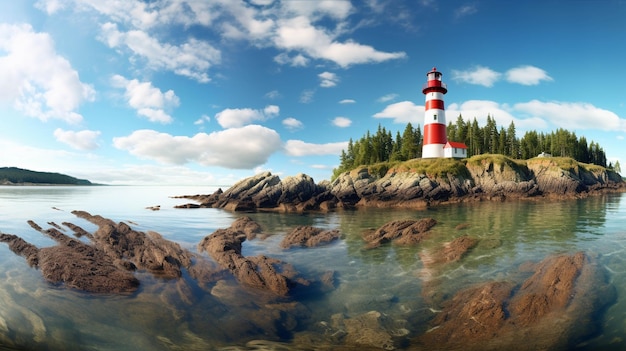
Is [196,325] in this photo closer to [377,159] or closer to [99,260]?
[99,260]

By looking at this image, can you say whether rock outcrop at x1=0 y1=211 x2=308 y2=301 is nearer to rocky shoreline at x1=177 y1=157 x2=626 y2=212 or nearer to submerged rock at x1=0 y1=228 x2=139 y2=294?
submerged rock at x1=0 y1=228 x2=139 y2=294

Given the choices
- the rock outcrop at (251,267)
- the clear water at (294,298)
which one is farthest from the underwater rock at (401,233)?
the rock outcrop at (251,267)

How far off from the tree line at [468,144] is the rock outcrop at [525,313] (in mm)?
77371

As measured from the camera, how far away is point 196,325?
33.1 feet

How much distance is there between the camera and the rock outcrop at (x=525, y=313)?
8.97 metres

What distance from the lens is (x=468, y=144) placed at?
3529 inches

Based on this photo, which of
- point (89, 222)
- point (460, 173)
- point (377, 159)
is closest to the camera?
point (89, 222)

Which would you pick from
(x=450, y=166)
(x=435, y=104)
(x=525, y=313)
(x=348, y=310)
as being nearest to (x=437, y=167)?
(x=450, y=166)

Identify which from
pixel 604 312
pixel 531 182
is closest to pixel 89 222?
pixel 604 312

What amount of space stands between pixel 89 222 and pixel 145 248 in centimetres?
1586

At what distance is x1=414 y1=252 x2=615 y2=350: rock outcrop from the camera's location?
8969 mm

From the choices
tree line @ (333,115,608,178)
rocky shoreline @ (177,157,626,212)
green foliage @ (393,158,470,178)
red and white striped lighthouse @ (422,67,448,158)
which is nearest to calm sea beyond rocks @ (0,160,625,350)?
rocky shoreline @ (177,157,626,212)

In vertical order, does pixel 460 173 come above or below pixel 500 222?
above

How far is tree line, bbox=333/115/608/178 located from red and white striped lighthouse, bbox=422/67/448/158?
15537mm
